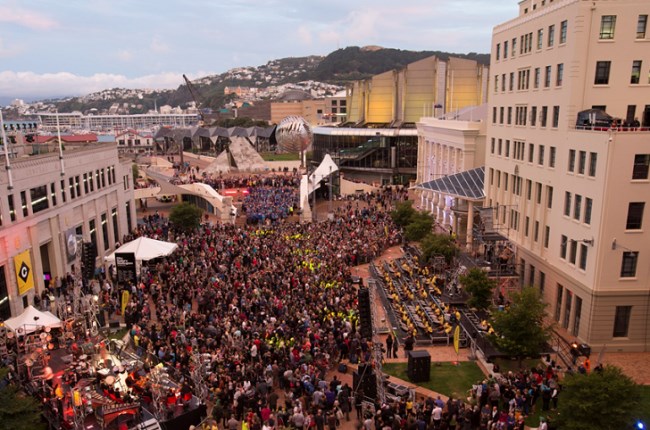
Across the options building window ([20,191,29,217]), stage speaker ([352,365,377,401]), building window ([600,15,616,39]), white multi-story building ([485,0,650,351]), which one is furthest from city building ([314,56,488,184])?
stage speaker ([352,365,377,401])

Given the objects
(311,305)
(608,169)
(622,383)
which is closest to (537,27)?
(608,169)

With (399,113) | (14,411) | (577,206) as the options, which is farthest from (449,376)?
(399,113)

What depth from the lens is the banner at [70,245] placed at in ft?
112

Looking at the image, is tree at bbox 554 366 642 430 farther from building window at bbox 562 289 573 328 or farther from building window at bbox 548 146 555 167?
building window at bbox 548 146 555 167

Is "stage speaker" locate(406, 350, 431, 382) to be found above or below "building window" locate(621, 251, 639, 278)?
below

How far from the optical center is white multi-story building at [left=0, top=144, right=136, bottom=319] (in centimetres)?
2794

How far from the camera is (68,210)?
34.9m

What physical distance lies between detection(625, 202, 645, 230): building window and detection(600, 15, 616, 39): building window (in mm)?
8271

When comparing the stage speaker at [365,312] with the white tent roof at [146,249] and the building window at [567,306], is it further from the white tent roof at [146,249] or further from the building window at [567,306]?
the white tent roof at [146,249]

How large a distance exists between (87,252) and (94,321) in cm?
655

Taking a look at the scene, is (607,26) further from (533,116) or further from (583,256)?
(583,256)

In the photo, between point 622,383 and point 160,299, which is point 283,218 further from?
point 622,383

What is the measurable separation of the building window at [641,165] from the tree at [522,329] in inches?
288

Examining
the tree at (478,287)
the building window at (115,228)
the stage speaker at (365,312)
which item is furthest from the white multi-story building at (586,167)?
the building window at (115,228)
